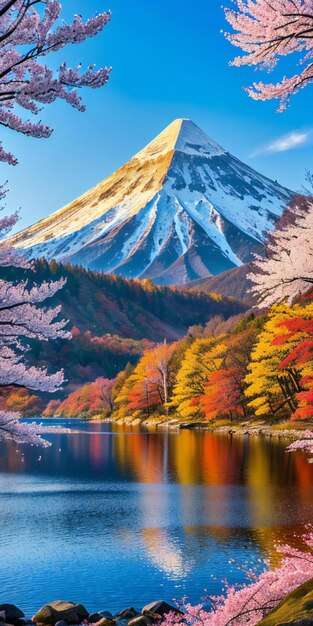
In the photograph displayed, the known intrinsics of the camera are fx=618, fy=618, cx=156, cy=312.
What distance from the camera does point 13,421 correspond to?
1439cm

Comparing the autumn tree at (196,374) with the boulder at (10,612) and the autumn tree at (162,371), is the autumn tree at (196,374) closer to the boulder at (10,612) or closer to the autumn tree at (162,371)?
the autumn tree at (162,371)

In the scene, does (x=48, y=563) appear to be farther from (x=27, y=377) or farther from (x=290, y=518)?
(x=290, y=518)

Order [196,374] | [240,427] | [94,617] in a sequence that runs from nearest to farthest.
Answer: [94,617]
[240,427]
[196,374]

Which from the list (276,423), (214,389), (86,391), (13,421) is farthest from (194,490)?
(86,391)

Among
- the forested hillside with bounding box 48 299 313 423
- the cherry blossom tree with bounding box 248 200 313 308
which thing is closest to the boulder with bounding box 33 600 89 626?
the cherry blossom tree with bounding box 248 200 313 308

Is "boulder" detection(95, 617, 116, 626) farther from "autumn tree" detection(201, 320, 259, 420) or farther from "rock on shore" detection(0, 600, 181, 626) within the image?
"autumn tree" detection(201, 320, 259, 420)

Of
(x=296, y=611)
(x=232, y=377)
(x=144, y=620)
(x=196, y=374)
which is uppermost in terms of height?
(x=196, y=374)

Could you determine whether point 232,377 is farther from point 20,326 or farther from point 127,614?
point 20,326

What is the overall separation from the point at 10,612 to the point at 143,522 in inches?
408

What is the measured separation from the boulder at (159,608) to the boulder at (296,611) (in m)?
7.35

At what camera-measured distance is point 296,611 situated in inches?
273

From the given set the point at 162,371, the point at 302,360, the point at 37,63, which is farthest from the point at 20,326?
the point at 162,371

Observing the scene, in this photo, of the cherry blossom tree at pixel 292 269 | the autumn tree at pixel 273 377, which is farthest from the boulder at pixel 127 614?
the autumn tree at pixel 273 377

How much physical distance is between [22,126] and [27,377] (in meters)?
6.14
